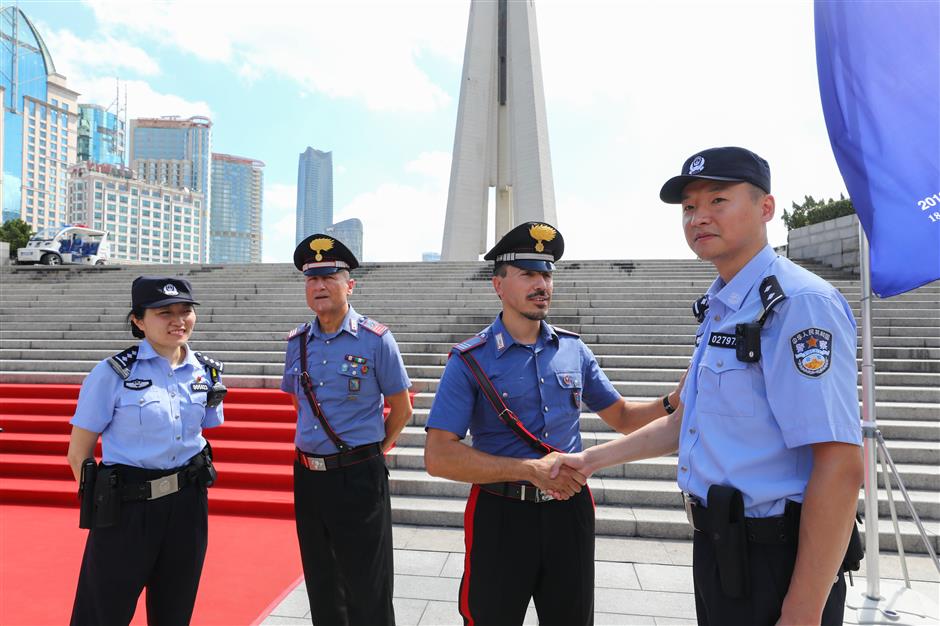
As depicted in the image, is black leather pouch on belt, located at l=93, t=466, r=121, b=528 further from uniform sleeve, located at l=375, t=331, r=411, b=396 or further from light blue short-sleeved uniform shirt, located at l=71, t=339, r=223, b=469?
uniform sleeve, located at l=375, t=331, r=411, b=396

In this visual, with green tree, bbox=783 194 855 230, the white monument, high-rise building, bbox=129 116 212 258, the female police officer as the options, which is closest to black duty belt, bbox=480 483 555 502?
the female police officer

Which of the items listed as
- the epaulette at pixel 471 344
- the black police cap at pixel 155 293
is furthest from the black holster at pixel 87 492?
the epaulette at pixel 471 344

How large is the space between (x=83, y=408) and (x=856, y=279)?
11.5m

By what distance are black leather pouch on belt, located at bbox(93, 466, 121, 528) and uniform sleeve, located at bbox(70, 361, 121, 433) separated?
21 cm

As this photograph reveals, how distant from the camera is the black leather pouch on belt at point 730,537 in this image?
1340 mm

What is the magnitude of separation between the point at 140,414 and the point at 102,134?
392 feet

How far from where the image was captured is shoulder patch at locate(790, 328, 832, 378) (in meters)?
1.26

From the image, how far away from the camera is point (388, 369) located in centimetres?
296

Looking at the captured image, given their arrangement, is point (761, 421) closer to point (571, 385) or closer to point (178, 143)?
point (571, 385)

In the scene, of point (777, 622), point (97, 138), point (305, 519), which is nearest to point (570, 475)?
point (777, 622)

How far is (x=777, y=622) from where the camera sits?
130cm

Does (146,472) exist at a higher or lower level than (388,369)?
lower

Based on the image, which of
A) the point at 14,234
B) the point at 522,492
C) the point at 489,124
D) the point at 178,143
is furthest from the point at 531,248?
the point at 178,143

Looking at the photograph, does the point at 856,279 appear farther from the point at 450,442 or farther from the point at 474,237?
the point at 474,237
